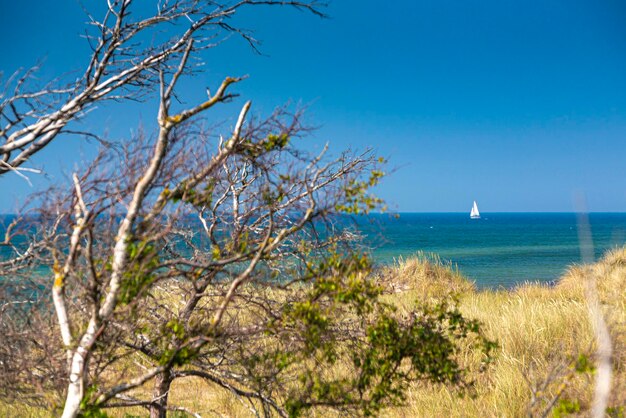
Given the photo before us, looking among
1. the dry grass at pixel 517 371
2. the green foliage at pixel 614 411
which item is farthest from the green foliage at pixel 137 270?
the green foliage at pixel 614 411

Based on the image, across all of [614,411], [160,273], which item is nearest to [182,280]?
[160,273]

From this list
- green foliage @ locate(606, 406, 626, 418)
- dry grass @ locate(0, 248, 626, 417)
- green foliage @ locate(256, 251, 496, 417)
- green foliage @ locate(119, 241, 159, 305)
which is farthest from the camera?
dry grass @ locate(0, 248, 626, 417)

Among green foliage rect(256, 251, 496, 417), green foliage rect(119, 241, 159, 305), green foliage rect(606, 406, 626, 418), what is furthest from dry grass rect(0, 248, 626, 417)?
green foliage rect(119, 241, 159, 305)

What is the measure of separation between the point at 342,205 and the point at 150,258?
123 cm

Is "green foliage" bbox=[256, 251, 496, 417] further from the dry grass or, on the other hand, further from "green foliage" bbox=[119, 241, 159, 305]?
"green foliage" bbox=[119, 241, 159, 305]

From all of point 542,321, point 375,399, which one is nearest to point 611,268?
point 542,321

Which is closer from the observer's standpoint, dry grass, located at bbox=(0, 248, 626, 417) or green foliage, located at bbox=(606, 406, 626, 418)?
green foliage, located at bbox=(606, 406, 626, 418)

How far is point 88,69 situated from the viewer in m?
4.40

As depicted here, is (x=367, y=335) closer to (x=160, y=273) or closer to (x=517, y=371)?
(x=160, y=273)

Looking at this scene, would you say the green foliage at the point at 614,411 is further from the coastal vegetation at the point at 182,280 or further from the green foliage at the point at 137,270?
the green foliage at the point at 137,270

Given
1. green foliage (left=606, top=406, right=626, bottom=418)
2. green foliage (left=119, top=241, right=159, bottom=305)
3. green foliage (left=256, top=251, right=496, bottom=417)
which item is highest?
green foliage (left=119, top=241, right=159, bottom=305)

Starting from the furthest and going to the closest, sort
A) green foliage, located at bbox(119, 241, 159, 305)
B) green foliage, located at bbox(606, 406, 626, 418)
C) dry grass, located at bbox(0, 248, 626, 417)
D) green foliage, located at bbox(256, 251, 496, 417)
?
dry grass, located at bbox(0, 248, 626, 417), green foliage, located at bbox(606, 406, 626, 418), green foliage, located at bbox(256, 251, 496, 417), green foliage, located at bbox(119, 241, 159, 305)

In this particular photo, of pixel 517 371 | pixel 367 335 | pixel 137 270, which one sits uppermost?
pixel 137 270

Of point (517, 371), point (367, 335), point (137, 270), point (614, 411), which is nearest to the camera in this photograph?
point (137, 270)
